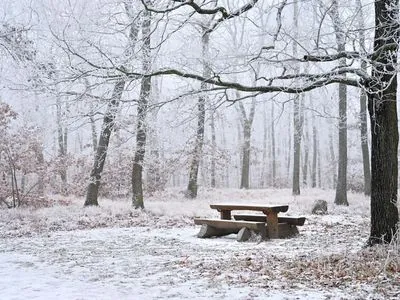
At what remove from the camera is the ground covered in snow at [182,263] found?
5492 mm

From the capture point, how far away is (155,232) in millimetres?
11531

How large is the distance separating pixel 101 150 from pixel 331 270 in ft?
39.0

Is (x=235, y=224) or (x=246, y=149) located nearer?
(x=235, y=224)

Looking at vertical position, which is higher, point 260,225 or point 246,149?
point 246,149

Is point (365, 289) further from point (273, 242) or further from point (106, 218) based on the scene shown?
point (106, 218)

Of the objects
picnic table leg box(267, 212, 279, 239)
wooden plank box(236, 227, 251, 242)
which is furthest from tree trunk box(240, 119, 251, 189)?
wooden plank box(236, 227, 251, 242)

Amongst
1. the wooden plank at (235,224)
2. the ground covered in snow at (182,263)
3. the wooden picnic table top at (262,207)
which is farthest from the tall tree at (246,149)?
the wooden plank at (235,224)

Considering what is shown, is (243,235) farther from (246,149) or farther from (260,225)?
(246,149)

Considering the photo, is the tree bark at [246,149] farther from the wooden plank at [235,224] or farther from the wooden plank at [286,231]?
the wooden plank at [235,224]

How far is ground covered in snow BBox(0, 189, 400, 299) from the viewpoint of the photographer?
549 cm

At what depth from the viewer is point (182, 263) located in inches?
291

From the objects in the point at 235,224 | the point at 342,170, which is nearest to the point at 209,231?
the point at 235,224

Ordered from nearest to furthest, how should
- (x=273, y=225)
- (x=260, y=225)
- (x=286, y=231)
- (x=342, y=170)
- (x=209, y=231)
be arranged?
(x=260, y=225)
(x=273, y=225)
(x=286, y=231)
(x=209, y=231)
(x=342, y=170)

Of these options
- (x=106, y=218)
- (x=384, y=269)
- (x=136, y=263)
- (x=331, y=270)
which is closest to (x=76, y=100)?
(x=136, y=263)
